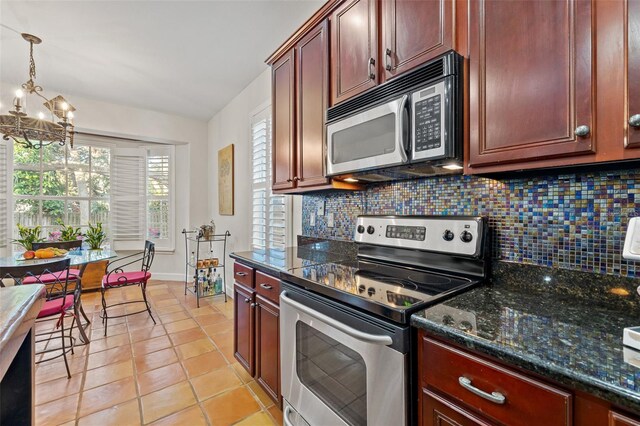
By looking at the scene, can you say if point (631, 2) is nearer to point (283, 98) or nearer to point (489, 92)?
point (489, 92)

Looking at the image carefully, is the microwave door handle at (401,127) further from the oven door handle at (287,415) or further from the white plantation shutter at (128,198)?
the white plantation shutter at (128,198)

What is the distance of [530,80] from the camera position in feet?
3.05

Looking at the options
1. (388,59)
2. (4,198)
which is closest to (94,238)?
(4,198)

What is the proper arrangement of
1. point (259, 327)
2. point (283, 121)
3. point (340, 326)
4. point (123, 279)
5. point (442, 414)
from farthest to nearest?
point (123, 279), point (283, 121), point (259, 327), point (340, 326), point (442, 414)

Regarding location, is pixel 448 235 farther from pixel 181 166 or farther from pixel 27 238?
pixel 181 166

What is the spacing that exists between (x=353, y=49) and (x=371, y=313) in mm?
1350

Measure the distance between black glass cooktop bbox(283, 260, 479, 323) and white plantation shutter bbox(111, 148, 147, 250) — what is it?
4.32 metres

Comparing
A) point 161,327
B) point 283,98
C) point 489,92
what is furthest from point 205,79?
point 489,92

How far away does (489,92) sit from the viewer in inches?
40.4

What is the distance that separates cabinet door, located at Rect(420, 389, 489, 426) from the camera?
756mm

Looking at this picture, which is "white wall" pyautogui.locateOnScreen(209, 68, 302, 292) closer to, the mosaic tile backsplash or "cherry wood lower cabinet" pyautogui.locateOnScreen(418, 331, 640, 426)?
the mosaic tile backsplash

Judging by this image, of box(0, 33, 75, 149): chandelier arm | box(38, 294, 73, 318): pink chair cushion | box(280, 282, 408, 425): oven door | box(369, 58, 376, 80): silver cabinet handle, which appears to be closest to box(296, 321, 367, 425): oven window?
box(280, 282, 408, 425): oven door

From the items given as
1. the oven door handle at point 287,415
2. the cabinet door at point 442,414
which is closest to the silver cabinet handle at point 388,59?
the cabinet door at point 442,414

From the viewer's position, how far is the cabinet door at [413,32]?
45.3 inches
